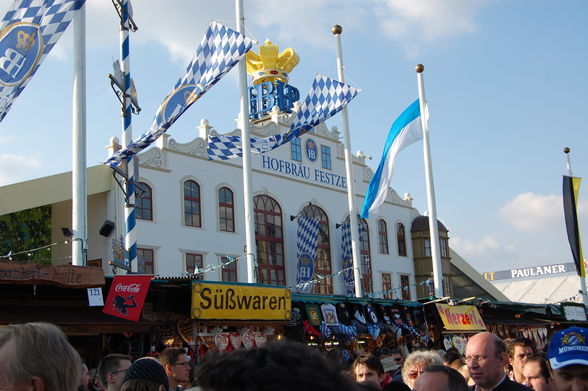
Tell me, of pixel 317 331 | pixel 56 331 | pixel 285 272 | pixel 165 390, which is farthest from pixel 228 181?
pixel 56 331

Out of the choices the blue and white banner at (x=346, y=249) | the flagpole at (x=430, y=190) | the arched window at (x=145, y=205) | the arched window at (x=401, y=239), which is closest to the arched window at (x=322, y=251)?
the blue and white banner at (x=346, y=249)

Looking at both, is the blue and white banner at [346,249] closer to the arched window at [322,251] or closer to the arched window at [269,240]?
the arched window at [322,251]

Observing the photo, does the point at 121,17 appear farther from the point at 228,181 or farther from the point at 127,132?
the point at 228,181

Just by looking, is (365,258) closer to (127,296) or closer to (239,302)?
(239,302)

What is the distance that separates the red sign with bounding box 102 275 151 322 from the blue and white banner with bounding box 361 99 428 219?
910 cm

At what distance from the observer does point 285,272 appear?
27.8 metres

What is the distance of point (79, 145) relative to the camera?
12.3 metres

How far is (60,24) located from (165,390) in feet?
26.0

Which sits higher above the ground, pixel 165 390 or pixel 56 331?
pixel 56 331

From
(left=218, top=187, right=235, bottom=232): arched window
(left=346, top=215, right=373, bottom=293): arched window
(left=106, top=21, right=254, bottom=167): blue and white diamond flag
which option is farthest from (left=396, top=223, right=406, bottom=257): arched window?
(left=106, top=21, right=254, bottom=167): blue and white diamond flag

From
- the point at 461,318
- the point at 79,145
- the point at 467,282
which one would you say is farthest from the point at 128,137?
the point at 467,282

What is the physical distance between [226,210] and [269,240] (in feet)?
7.16

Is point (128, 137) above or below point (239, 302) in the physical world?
above

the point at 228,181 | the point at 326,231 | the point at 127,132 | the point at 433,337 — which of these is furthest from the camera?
the point at 326,231
